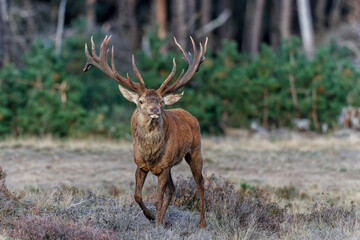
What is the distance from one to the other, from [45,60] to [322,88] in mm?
9052

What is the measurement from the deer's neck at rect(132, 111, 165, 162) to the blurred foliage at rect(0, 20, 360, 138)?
391 inches

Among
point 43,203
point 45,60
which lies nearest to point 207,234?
point 43,203

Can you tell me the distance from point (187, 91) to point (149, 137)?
11.5 metres

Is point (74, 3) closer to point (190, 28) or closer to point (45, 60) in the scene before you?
point (190, 28)

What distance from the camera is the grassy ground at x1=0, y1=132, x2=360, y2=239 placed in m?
7.35

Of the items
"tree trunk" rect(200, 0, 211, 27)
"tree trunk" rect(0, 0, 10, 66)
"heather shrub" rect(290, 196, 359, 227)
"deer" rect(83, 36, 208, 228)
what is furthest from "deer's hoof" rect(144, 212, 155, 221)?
"tree trunk" rect(200, 0, 211, 27)

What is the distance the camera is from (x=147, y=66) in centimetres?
1864

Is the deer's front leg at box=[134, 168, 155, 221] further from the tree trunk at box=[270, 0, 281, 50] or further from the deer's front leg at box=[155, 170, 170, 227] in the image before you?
the tree trunk at box=[270, 0, 281, 50]

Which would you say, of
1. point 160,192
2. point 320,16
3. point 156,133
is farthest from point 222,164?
point 320,16

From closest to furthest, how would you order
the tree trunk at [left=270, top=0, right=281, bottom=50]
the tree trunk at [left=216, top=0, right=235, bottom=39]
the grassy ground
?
the grassy ground < the tree trunk at [left=216, top=0, right=235, bottom=39] < the tree trunk at [left=270, top=0, right=281, bottom=50]

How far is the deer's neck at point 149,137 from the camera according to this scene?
7168 mm

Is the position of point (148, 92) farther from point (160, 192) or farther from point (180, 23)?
point (180, 23)

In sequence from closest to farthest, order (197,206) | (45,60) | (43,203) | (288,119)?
(43,203)
(197,206)
(45,60)
(288,119)

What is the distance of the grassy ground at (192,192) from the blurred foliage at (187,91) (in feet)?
4.30
